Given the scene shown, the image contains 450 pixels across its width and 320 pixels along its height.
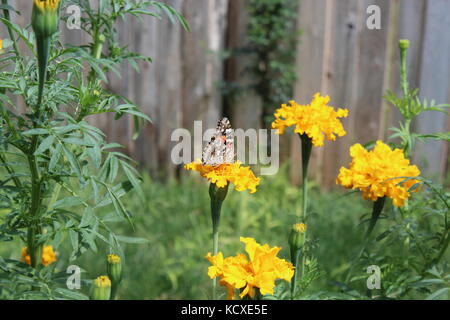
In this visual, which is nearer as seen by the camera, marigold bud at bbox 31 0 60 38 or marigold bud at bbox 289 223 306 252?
marigold bud at bbox 31 0 60 38

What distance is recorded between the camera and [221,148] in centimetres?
134

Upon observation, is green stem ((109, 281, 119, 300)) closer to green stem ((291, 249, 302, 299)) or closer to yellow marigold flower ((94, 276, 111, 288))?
yellow marigold flower ((94, 276, 111, 288))

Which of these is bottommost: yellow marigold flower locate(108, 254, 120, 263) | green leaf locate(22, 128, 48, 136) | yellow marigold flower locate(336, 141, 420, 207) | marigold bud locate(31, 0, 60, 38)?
yellow marigold flower locate(108, 254, 120, 263)

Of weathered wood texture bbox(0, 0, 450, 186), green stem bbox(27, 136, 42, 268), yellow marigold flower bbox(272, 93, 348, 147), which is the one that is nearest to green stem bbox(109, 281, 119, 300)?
green stem bbox(27, 136, 42, 268)

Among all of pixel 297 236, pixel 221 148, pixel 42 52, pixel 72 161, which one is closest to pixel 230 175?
pixel 221 148

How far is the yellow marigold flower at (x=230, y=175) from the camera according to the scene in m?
1.33

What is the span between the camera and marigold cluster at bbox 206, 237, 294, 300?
129 cm

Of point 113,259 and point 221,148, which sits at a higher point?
point 221,148

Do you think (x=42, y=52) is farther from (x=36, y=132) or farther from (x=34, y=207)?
(x=34, y=207)

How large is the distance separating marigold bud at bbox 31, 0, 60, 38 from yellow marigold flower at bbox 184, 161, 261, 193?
446 millimetres

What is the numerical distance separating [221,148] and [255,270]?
280 millimetres

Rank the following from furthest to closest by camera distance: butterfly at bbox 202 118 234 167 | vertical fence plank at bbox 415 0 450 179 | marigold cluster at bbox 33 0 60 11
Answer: vertical fence plank at bbox 415 0 450 179 → butterfly at bbox 202 118 234 167 → marigold cluster at bbox 33 0 60 11

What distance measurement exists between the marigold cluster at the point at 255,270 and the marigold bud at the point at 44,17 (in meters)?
0.61
